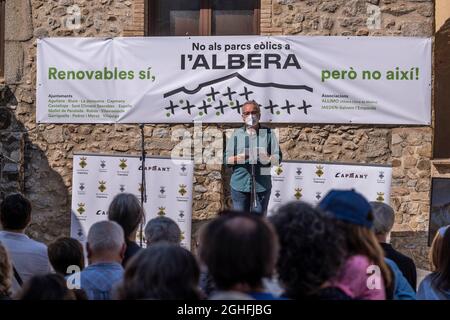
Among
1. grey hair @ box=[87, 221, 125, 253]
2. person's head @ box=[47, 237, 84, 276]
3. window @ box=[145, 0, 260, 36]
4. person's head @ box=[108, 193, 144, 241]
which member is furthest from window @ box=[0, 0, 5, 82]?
grey hair @ box=[87, 221, 125, 253]

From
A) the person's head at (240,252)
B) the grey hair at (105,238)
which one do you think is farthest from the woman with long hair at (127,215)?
the person's head at (240,252)

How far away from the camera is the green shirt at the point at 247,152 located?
7.27 m

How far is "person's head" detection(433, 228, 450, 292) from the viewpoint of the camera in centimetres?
357

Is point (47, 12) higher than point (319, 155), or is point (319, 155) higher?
point (47, 12)

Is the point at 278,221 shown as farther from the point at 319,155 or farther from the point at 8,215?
the point at 319,155

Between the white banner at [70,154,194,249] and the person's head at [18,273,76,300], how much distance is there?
16.7ft

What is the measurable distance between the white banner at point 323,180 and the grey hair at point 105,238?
13.7 feet

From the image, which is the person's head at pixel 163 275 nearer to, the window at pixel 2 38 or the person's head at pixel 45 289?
the person's head at pixel 45 289

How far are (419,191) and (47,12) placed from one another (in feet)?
16.8

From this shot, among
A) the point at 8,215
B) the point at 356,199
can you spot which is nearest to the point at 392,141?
the point at 8,215

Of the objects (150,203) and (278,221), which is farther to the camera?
(150,203)

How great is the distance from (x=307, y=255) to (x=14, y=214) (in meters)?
2.60

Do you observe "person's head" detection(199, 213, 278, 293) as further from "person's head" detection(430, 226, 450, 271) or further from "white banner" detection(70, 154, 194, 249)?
"white banner" detection(70, 154, 194, 249)
